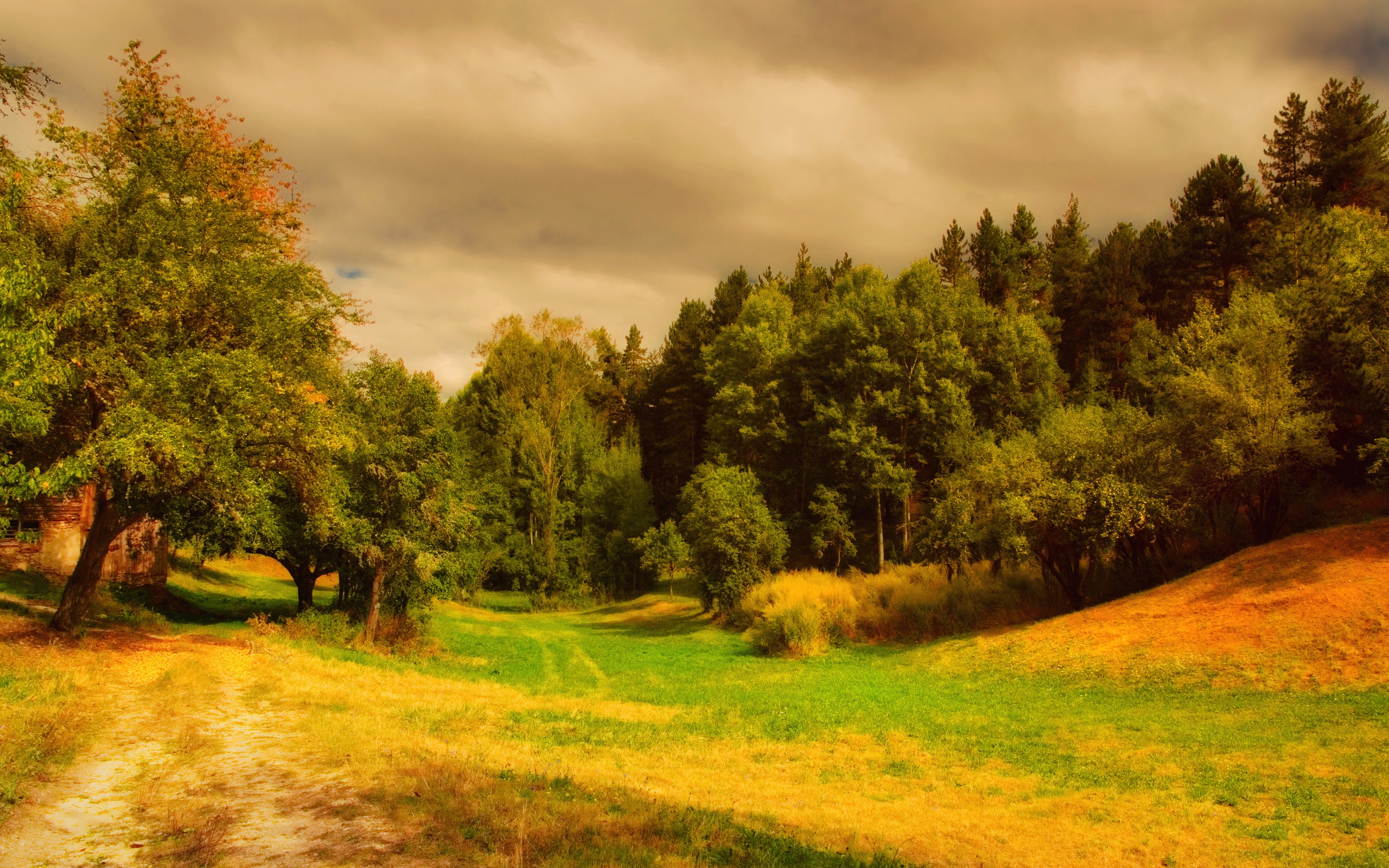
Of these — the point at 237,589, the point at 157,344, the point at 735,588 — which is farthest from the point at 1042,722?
the point at 237,589

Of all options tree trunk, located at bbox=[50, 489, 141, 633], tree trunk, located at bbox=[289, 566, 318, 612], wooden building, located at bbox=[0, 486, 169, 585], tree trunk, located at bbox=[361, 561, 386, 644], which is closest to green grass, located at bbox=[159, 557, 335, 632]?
tree trunk, located at bbox=[289, 566, 318, 612]

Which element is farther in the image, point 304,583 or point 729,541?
point 729,541

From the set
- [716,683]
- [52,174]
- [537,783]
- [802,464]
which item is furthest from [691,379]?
[537,783]

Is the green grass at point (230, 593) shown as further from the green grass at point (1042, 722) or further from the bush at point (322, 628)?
the green grass at point (1042, 722)

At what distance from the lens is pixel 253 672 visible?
1798 centimetres

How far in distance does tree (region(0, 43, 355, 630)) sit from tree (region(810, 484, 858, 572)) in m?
34.6

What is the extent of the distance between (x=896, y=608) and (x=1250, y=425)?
51.0ft

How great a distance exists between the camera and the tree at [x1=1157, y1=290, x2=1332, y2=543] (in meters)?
25.2

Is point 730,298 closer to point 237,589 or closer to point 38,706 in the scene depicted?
point 237,589

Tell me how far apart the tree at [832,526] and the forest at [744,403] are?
216 mm

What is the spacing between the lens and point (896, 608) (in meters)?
34.4

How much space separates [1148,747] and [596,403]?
3078 inches

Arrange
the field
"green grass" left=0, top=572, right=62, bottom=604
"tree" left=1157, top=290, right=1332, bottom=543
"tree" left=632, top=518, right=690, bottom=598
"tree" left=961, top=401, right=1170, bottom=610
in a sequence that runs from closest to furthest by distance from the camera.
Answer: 1. the field
2. "green grass" left=0, top=572, right=62, bottom=604
3. "tree" left=1157, top=290, right=1332, bottom=543
4. "tree" left=961, top=401, right=1170, bottom=610
5. "tree" left=632, top=518, right=690, bottom=598

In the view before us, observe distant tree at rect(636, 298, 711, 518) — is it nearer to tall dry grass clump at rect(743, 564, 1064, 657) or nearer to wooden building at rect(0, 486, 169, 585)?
tall dry grass clump at rect(743, 564, 1064, 657)
